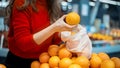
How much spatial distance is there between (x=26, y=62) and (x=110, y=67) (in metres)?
0.69

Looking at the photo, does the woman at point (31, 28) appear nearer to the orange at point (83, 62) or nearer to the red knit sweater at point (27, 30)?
the red knit sweater at point (27, 30)

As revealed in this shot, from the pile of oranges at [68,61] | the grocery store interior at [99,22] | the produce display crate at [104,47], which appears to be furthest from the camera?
the grocery store interior at [99,22]

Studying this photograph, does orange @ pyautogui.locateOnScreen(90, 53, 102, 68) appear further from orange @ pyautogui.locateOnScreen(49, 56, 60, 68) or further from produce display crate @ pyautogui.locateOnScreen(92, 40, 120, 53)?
produce display crate @ pyautogui.locateOnScreen(92, 40, 120, 53)

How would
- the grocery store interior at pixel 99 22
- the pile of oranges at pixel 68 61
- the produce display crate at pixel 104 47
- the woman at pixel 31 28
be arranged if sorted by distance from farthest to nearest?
the grocery store interior at pixel 99 22 → the produce display crate at pixel 104 47 → the woman at pixel 31 28 → the pile of oranges at pixel 68 61

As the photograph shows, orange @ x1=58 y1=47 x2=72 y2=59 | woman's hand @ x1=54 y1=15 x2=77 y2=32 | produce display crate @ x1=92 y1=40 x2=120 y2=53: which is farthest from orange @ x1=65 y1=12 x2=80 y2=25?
produce display crate @ x1=92 y1=40 x2=120 y2=53

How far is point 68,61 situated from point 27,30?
13.6 inches

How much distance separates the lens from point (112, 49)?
497 cm

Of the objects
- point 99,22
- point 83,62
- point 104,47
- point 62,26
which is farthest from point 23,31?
point 99,22

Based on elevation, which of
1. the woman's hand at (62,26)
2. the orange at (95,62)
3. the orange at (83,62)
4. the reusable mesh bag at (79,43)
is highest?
the woman's hand at (62,26)

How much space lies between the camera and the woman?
1.64 m

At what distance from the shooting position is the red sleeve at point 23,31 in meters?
1.65

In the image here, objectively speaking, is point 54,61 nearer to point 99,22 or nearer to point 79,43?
point 79,43

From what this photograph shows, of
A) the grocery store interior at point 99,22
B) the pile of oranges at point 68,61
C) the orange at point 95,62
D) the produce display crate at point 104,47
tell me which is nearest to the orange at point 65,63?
the pile of oranges at point 68,61

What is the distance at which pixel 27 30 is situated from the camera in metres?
1.68
